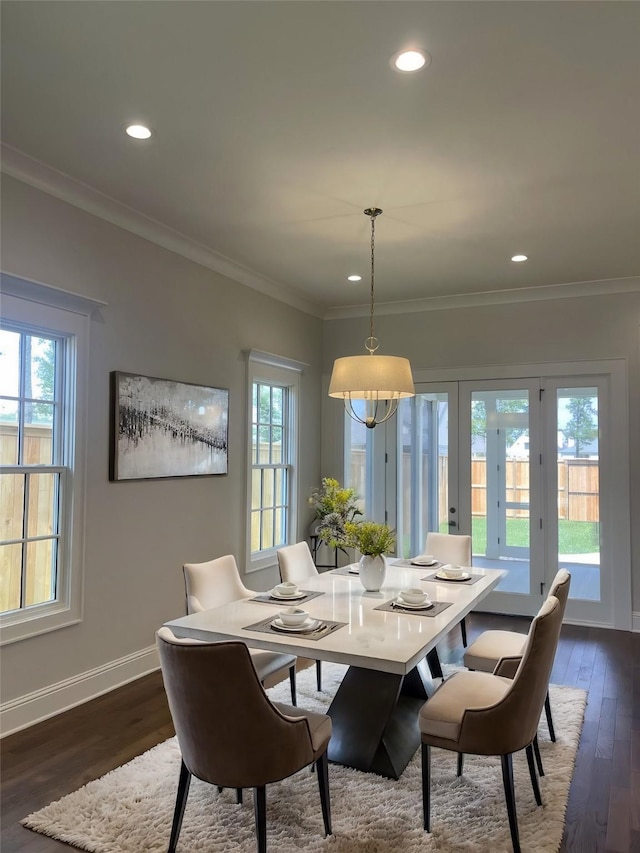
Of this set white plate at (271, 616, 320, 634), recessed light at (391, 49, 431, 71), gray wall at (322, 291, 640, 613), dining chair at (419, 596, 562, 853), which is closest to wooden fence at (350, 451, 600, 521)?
gray wall at (322, 291, 640, 613)

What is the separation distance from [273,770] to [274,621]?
0.64 meters

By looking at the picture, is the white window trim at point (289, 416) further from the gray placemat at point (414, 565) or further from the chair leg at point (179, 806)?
the chair leg at point (179, 806)

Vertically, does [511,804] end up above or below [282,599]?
below

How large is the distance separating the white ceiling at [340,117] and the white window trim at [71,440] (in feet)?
2.33

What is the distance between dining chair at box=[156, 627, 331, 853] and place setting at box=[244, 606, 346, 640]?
1.29 feet

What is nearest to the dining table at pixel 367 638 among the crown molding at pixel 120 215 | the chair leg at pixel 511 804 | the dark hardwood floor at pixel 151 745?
the chair leg at pixel 511 804

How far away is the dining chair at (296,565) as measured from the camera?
12.6 ft

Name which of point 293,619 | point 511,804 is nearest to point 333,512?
point 293,619

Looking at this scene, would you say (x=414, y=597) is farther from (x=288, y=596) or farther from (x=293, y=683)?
(x=293, y=683)

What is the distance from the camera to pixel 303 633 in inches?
97.7

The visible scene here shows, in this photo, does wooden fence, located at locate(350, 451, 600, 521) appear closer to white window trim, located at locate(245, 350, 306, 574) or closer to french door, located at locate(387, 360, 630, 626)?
french door, located at locate(387, 360, 630, 626)

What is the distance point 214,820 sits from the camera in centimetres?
242

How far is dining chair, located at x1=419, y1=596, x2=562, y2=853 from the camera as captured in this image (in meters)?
2.27

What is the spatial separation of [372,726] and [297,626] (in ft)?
2.51
